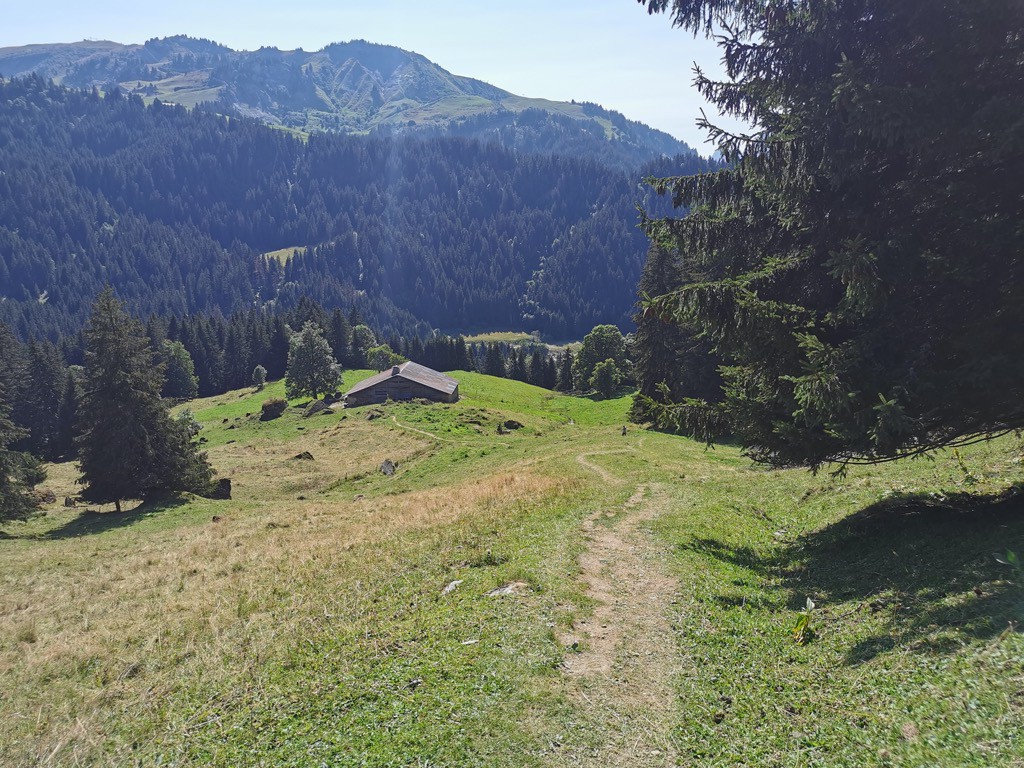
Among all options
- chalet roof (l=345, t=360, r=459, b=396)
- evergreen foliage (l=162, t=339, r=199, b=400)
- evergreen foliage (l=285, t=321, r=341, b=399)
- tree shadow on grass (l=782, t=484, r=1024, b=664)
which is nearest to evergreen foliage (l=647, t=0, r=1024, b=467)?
tree shadow on grass (l=782, t=484, r=1024, b=664)

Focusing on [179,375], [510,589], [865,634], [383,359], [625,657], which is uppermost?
[865,634]

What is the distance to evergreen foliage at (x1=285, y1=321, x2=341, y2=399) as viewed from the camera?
3214 inches

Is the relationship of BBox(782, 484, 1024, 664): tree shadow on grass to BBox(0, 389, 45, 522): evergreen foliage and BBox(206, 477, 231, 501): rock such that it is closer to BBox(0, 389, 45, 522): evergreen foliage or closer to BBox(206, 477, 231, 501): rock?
BBox(206, 477, 231, 501): rock

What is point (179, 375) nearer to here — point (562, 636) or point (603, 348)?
point (603, 348)

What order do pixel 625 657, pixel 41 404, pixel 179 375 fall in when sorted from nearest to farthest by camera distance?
pixel 625 657, pixel 41 404, pixel 179 375

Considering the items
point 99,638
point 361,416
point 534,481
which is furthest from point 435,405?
point 99,638

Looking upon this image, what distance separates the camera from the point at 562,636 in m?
10.1

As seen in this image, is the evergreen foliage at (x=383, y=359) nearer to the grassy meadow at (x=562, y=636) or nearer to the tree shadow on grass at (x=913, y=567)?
the grassy meadow at (x=562, y=636)

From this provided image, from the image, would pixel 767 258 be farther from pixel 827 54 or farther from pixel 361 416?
pixel 361 416

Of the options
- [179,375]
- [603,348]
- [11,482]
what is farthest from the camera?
[179,375]

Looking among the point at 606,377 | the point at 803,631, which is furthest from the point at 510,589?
the point at 606,377

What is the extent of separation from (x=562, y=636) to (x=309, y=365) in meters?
77.9

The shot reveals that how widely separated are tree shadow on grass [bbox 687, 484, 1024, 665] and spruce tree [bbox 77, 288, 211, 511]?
32.1 m

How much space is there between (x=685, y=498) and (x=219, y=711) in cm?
1655
